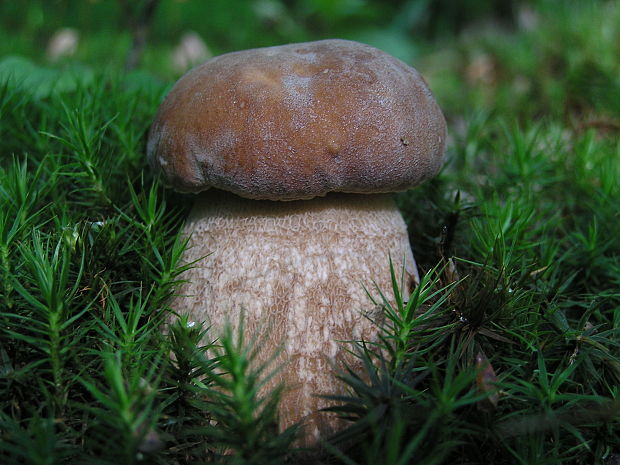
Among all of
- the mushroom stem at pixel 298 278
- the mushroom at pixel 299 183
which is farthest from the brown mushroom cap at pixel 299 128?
the mushroom stem at pixel 298 278

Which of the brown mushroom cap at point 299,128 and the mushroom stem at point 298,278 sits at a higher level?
the brown mushroom cap at point 299,128

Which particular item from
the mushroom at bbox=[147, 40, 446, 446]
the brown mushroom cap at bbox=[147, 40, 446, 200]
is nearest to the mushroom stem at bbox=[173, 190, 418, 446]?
the mushroom at bbox=[147, 40, 446, 446]

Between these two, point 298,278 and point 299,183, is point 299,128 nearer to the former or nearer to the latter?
point 299,183

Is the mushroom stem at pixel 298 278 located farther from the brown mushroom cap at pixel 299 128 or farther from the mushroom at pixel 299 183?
the brown mushroom cap at pixel 299 128

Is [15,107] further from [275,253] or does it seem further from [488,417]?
[488,417]

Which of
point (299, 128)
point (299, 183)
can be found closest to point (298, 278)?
point (299, 183)

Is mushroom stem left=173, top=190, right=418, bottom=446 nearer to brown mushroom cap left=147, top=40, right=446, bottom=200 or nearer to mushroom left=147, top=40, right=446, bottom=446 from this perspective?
mushroom left=147, top=40, right=446, bottom=446

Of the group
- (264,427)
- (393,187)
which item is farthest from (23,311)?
(393,187)
